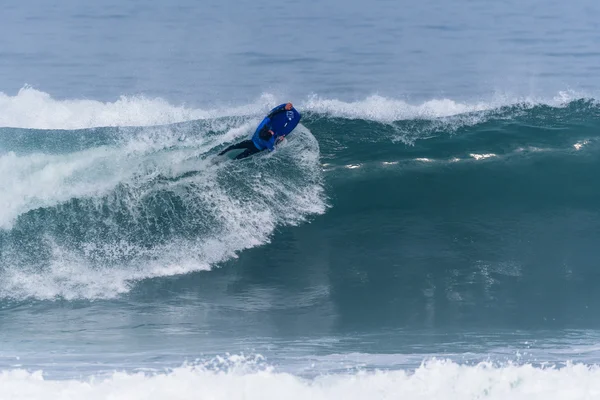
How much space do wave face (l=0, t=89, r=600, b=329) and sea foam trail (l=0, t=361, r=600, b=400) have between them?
5.95 ft

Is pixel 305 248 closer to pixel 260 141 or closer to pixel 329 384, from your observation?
pixel 260 141

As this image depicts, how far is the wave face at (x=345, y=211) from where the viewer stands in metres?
10.0

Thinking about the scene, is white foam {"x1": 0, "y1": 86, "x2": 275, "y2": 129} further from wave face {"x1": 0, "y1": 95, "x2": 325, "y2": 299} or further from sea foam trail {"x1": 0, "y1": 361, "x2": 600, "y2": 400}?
sea foam trail {"x1": 0, "y1": 361, "x2": 600, "y2": 400}

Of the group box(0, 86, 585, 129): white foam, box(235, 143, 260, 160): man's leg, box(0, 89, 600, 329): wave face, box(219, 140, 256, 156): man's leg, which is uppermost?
box(0, 86, 585, 129): white foam

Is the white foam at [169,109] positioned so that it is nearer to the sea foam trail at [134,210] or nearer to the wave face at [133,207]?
the wave face at [133,207]

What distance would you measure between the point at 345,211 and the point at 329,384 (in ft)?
14.1

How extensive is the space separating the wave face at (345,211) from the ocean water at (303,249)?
3cm

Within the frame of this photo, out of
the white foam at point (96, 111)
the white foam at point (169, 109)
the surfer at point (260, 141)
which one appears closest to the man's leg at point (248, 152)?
the surfer at point (260, 141)

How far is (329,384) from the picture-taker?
7520 millimetres

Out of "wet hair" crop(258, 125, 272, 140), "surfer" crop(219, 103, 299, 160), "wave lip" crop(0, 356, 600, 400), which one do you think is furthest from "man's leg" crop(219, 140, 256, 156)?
"wave lip" crop(0, 356, 600, 400)

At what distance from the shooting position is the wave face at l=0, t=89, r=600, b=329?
1001 centimetres

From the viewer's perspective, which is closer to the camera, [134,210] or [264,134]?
[134,210]

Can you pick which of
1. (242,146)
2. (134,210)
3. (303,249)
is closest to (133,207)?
(134,210)

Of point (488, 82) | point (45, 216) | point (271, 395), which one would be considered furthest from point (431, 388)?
point (488, 82)
